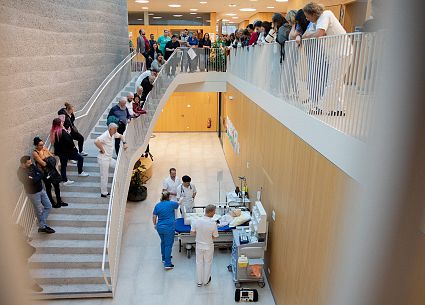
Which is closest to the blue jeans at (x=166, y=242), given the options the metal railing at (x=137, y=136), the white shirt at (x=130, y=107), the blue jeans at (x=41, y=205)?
the metal railing at (x=137, y=136)

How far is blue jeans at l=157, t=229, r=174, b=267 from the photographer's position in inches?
269

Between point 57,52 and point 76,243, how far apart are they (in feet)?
13.5

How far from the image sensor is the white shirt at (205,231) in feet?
20.1

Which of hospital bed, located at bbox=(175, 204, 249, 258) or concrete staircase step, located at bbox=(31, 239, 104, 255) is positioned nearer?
concrete staircase step, located at bbox=(31, 239, 104, 255)

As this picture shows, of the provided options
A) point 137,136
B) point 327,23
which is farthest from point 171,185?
point 327,23

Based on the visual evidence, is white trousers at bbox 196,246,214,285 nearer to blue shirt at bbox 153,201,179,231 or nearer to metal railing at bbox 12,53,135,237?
blue shirt at bbox 153,201,179,231

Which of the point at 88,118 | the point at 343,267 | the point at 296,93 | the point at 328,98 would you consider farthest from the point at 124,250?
the point at 343,267

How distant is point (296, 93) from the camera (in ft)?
16.6

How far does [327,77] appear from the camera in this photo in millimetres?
3975

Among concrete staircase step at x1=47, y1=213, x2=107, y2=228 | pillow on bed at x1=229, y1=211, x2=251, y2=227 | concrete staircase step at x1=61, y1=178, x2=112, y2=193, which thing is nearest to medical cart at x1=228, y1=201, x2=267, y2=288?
pillow on bed at x1=229, y1=211, x2=251, y2=227

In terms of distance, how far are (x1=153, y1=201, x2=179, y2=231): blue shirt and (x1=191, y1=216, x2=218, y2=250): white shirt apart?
0.69 m

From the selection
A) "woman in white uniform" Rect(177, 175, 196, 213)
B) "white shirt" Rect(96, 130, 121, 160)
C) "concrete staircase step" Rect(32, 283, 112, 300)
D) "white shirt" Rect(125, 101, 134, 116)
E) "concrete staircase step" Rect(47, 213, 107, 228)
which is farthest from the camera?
"white shirt" Rect(125, 101, 134, 116)

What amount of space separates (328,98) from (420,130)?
11.4ft

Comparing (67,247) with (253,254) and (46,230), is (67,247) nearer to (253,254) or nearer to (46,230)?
(46,230)
